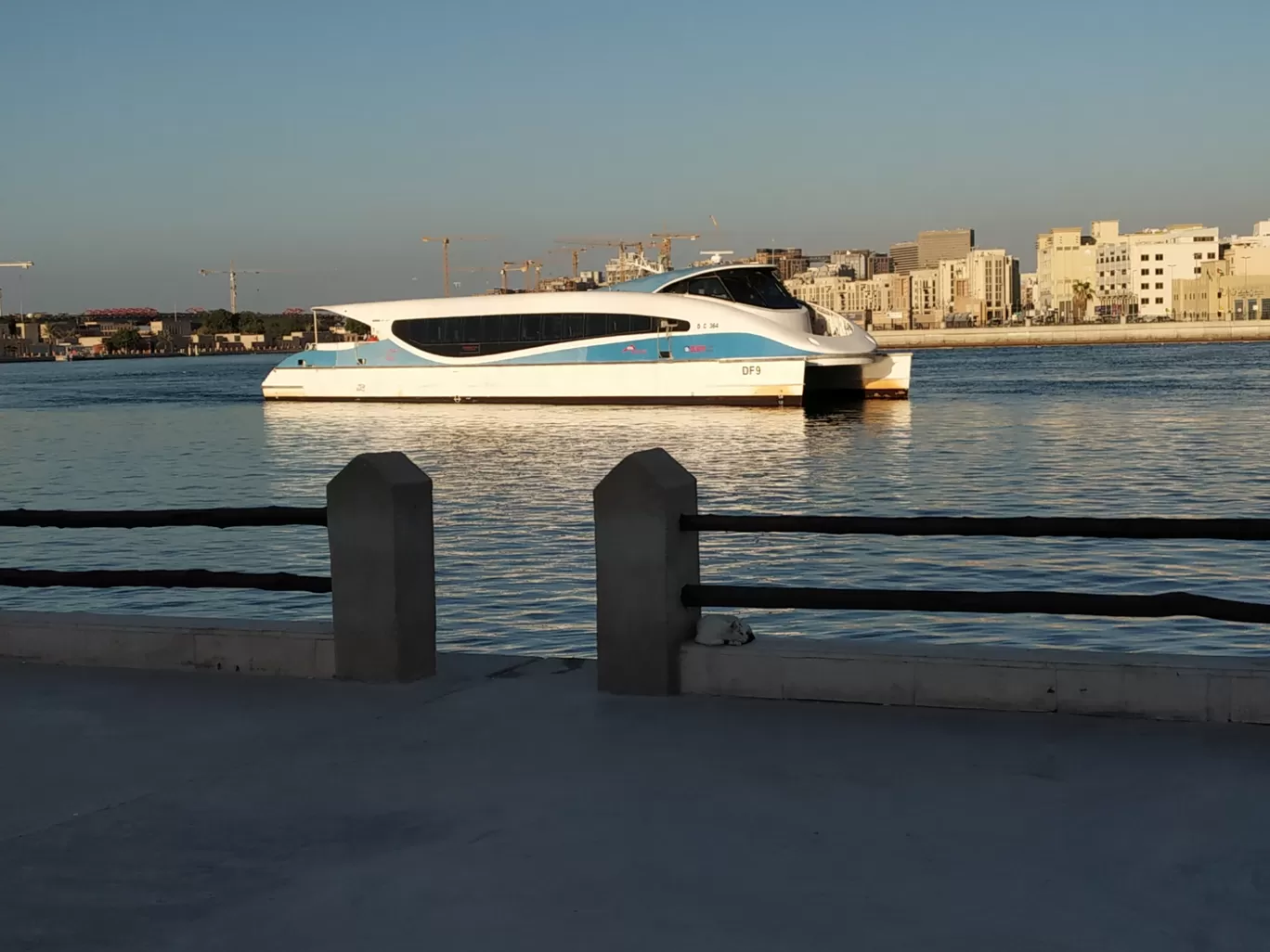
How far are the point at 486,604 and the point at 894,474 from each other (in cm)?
1930

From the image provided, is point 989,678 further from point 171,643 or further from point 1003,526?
point 171,643

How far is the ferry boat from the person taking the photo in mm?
59344

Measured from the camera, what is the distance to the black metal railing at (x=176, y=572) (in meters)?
8.33

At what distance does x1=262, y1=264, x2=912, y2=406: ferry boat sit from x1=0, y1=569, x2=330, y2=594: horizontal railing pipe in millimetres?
50075

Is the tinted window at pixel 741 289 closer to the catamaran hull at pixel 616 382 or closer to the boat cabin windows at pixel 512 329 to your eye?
the boat cabin windows at pixel 512 329

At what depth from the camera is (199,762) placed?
22.1 ft

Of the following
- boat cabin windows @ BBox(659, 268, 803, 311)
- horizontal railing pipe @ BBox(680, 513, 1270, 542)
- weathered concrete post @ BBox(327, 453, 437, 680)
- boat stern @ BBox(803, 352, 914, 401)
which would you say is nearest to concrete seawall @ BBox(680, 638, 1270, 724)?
horizontal railing pipe @ BBox(680, 513, 1270, 542)

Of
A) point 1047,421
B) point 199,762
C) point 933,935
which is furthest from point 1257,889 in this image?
point 1047,421

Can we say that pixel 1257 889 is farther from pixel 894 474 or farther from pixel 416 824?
pixel 894 474

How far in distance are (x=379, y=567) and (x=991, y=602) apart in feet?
10.4

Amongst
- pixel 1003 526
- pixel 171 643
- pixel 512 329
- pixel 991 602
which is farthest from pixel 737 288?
pixel 991 602

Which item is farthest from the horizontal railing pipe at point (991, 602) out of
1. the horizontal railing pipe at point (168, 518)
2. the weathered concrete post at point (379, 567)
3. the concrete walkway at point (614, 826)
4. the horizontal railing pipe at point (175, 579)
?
the horizontal railing pipe at point (168, 518)

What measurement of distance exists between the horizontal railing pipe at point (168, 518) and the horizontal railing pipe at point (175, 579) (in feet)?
0.90

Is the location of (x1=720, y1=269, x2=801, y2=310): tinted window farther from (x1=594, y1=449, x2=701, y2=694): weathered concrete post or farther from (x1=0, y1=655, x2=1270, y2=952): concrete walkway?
(x1=0, y1=655, x2=1270, y2=952): concrete walkway
